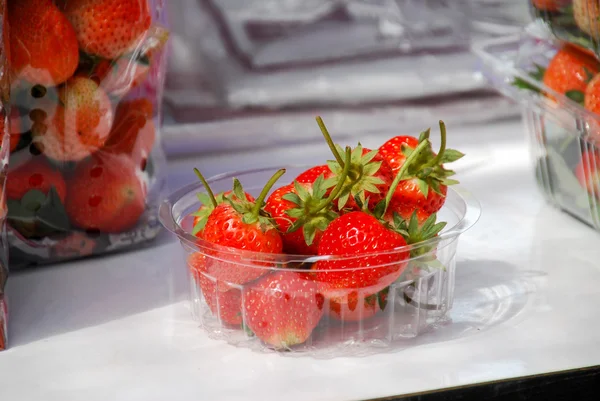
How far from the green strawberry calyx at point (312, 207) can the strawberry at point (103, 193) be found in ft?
0.92

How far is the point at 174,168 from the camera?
A: 1.27m

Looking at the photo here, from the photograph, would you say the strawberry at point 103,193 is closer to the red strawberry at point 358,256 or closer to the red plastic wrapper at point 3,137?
the red plastic wrapper at point 3,137

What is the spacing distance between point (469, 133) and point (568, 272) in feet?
1.55

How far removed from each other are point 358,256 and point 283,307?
0.08 m

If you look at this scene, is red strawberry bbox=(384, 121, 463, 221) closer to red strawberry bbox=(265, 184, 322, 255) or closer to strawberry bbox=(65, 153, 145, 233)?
red strawberry bbox=(265, 184, 322, 255)

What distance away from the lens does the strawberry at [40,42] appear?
2.68 ft

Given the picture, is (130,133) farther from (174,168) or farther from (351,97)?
(351,97)

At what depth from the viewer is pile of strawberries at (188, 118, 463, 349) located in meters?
0.71

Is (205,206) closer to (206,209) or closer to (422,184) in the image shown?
(206,209)

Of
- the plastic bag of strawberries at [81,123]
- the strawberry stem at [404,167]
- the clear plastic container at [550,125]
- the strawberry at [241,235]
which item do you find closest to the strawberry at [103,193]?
the plastic bag of strawberries at [81,123]

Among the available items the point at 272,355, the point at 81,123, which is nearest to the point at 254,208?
the point at 272,355

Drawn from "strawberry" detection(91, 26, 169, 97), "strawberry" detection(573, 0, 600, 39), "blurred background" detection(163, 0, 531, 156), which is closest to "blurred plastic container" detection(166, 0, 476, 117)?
"blurred background" detection(163, 0, 531, 156)

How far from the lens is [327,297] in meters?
0.73

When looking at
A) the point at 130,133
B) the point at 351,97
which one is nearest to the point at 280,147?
the point at 351,97
